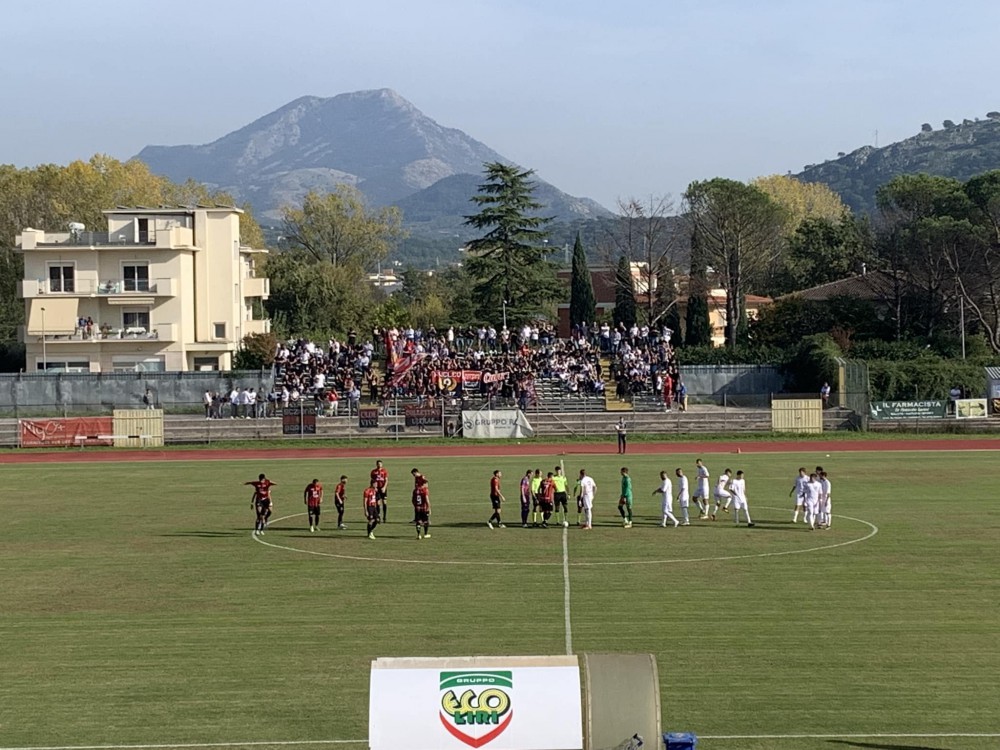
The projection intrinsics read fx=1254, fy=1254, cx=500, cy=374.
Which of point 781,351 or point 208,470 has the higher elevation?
point 781,351

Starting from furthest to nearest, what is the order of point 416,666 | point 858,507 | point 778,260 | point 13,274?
point 778,260
point 13,274
point 858,507
point 416,666

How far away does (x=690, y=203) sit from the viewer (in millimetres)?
107438

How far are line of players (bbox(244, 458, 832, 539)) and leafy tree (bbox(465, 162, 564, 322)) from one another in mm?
58576

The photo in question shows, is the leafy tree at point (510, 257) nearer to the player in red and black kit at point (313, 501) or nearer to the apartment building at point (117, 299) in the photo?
the apartment building at point (117, 299)

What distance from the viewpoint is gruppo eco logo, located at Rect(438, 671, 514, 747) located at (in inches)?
432

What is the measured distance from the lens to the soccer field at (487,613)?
1708 centimetres

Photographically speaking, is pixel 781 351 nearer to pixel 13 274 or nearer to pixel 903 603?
pixel 903 603

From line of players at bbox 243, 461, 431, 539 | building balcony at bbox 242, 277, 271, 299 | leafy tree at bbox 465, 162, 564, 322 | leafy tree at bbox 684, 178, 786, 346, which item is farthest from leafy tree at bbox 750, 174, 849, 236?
line of players at bbox 243, 461, 431, 539

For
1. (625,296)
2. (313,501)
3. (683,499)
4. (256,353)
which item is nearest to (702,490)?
(683,499)

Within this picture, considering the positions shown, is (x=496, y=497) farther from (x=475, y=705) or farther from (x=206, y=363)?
(x=206, y=363)

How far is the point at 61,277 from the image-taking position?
76.9 meters

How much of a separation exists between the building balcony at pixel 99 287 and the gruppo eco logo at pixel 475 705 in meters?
69.3

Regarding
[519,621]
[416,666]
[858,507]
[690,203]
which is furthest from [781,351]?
[416,666]

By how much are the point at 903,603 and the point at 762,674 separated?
19.4 ft
